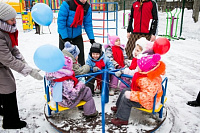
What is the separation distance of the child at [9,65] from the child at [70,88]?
0.25m

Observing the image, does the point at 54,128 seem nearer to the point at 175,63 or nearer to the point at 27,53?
the point at 175,63

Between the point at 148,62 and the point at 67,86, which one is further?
the point at 67,86

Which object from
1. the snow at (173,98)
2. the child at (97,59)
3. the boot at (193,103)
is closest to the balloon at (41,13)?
the child at (97,59)

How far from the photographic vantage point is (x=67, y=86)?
244 cm

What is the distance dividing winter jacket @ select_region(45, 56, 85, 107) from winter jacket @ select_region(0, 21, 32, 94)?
0.35 metres

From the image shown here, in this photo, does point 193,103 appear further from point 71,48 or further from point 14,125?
point 14,125

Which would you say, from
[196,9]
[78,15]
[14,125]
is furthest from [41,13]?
[196,9]

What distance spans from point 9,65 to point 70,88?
2.70 feet

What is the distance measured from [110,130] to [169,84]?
223 centimetres

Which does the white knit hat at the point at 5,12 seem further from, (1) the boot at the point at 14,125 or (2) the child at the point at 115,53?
(2) the child at the point at 115,53

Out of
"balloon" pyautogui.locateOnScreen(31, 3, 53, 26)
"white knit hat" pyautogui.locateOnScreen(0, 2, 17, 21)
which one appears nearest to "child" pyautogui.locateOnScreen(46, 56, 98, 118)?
"white knit hat" pyautogui.locateOnScreen(0, 2, 17, 21)

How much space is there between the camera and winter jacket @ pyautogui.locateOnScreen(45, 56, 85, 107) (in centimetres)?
236

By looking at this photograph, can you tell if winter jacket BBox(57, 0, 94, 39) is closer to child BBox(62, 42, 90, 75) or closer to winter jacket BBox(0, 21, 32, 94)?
child BBox(62, 42, 90, 75)

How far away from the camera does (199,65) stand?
5164 millimetres
